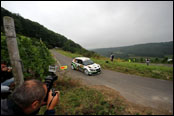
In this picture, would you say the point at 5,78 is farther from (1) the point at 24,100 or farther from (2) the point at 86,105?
(1) the point at 24,100

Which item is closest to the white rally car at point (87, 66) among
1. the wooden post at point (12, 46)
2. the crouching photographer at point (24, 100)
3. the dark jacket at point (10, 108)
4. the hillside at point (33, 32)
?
the wooden post at point (12, 46)

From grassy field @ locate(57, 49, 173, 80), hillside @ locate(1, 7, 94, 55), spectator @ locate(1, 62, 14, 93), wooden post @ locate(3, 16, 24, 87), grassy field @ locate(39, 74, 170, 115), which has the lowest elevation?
grassy field @ locate(39, 74, 170, 115)

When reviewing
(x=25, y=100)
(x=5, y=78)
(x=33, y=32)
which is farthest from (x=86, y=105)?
(x=33, y=32)

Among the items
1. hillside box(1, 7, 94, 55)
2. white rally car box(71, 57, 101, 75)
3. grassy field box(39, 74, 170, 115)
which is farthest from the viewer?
hillside box(1, 7, 94, 55)

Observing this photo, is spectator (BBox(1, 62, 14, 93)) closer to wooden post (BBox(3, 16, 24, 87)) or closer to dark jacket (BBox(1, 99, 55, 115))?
wooden post (BBox(3, 16, 24, 87))

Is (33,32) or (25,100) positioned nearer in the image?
(25,100)

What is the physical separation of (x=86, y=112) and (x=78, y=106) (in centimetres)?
48

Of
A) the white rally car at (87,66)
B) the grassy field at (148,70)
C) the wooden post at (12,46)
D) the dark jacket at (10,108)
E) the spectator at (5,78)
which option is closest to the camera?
the dark jacket at (10,108)

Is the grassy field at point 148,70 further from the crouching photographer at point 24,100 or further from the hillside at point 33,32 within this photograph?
the hillside at point 33,32

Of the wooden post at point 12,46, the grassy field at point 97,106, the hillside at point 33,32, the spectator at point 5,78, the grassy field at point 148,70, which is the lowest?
the grassy field at point 97,106

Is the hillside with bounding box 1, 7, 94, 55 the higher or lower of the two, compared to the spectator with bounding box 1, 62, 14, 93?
higher

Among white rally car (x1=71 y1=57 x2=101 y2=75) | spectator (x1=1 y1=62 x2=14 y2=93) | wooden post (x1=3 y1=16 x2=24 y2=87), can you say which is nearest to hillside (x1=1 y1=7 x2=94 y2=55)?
white rally car (x1=71 y1=57 x2=101 y2=75)

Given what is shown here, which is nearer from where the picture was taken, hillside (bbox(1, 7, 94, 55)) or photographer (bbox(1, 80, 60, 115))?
photographer (bbox(1, 80, 60, 115))

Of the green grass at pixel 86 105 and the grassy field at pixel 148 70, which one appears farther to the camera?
the grassy field at pixel 148 70
